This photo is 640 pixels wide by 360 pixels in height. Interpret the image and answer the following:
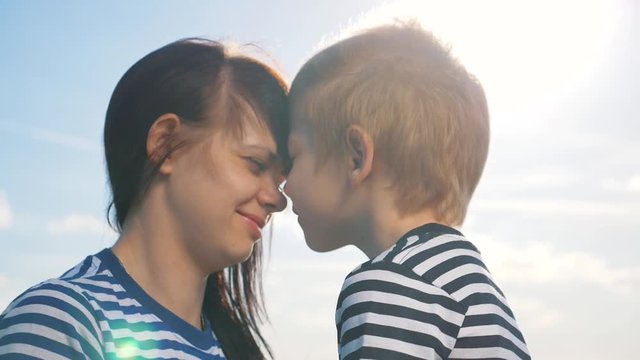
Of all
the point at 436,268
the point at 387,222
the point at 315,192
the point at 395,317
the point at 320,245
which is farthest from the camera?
the point at 320,245

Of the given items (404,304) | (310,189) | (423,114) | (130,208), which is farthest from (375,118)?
(130,208)

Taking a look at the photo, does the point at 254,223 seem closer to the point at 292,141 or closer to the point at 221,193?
the point at 221,193

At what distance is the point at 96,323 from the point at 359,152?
4.45 ft

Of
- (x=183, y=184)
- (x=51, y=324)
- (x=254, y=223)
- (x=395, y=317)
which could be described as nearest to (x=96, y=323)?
(x=51, y=324)

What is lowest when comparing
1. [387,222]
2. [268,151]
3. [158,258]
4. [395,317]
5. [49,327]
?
[49,327]

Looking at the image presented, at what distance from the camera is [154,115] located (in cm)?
409

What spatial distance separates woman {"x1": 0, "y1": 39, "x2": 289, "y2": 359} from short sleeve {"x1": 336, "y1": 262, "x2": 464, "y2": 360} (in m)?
1.01

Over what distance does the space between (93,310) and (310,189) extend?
1.14m

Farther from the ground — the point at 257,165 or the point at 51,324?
the point at 257,165

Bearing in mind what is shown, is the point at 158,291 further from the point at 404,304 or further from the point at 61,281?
the point at 404,304

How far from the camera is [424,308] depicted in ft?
10.4

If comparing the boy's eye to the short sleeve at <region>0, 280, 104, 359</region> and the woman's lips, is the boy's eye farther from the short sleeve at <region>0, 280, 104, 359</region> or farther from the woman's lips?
the short sleeve at <region>0, 280, 104, 359</region>

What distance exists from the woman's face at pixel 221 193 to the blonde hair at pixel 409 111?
33 cm

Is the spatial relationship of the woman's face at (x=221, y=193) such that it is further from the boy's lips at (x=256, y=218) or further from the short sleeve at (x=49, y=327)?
the short sleeve at (x=49, y=327)
